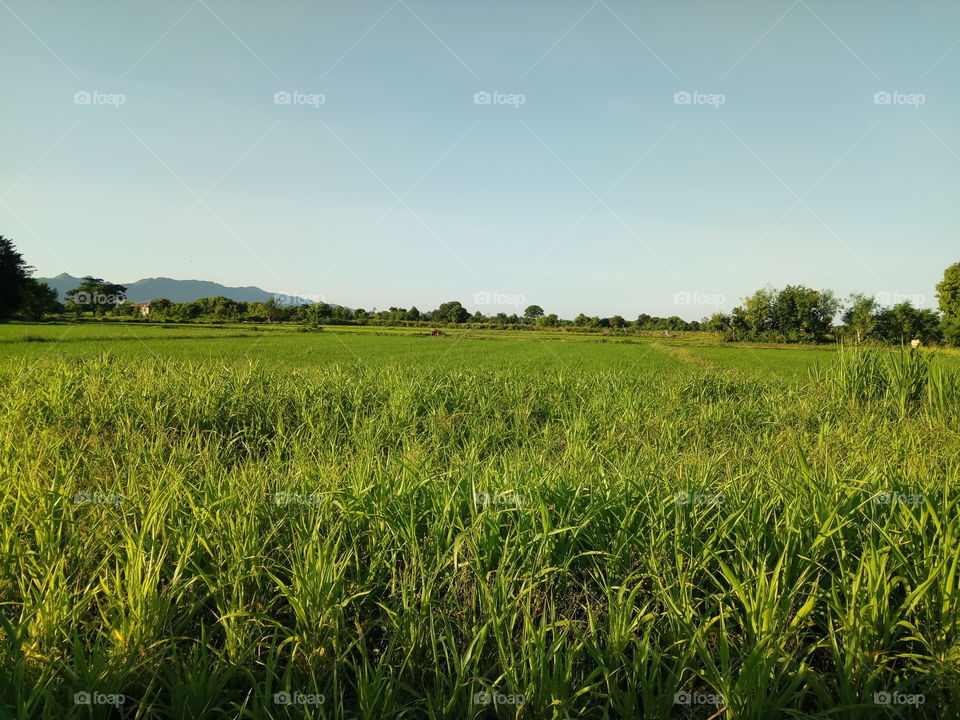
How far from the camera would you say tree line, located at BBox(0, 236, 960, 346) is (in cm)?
4309

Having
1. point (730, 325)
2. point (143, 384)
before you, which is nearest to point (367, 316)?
point (730, 325)

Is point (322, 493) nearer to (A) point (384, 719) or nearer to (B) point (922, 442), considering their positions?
(A) point (384, 719)

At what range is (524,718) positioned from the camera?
204 cm

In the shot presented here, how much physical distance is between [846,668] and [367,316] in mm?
69770

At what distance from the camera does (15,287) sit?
127 feet

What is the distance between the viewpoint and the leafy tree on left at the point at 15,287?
37969mm

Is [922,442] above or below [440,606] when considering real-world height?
above
